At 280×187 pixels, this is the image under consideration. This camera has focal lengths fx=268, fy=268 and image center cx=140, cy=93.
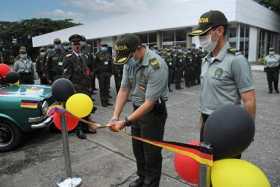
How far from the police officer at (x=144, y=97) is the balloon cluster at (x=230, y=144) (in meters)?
1.06

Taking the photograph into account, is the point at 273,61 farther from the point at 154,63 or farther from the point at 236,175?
the point at 236,175

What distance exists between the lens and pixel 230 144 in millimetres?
1464

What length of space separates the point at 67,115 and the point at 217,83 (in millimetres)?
1924

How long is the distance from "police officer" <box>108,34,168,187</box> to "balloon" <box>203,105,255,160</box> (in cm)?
106

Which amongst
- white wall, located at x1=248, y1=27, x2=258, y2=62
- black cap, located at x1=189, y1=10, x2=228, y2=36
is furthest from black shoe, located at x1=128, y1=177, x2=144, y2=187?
white wall, located at x1=248, y1=27, x2=258, y2=62

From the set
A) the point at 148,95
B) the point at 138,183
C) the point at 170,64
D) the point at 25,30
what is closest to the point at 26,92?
the point at 138,183

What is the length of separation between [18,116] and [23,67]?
15.0 ft

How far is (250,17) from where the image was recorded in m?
22.3

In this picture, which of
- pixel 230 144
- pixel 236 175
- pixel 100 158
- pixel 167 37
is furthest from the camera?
pixel 167 37

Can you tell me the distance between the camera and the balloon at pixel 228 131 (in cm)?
146

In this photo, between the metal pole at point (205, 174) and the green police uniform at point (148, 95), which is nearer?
the metal pole at point (205, 174)

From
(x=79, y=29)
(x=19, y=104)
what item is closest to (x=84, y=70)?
(x=19, y=104)

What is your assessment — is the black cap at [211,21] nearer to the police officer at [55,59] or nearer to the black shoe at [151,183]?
the black shoe at [151,183]

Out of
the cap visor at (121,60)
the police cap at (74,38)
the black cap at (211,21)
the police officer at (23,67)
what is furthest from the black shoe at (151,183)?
the police officer at (23,67)
